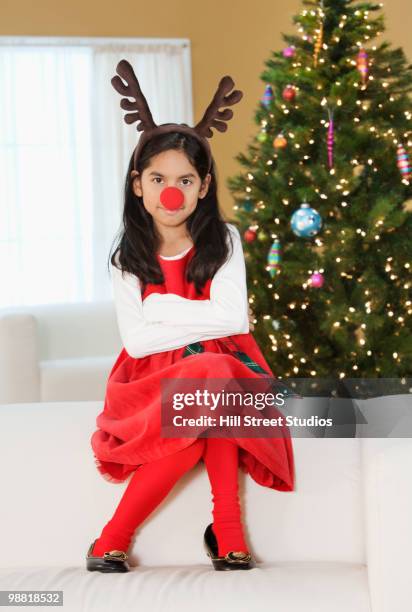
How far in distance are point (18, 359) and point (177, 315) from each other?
2011mm

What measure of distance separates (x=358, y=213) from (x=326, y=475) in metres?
1.75

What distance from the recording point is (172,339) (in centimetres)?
193

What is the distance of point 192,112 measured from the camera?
5.71 meters

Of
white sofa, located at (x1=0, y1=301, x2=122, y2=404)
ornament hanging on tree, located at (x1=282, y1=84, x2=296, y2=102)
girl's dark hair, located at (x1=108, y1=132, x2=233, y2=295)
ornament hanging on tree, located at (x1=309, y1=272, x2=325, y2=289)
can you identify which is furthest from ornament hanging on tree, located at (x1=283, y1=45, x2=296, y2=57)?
girl's dark hair, located at (x1=108, y1=132, x2=233, y2=295)

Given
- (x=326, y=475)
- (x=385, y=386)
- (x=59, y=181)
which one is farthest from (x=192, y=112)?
(x=326, y=475)

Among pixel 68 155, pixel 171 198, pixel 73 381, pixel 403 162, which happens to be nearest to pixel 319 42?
pixel 403 162

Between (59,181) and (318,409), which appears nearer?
(318,409)

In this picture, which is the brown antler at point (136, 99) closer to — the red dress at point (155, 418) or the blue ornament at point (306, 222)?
the red dress at point (155, 418)

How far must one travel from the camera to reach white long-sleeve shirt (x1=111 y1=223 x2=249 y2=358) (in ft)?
6.33

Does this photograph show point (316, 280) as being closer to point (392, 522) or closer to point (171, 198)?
point (171, 198)

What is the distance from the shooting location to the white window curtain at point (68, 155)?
555 centimetres

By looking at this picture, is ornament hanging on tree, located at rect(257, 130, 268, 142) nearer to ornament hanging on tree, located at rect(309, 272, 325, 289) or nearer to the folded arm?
ornament hanging on tree, located at rect(309, 272, 325, 289)

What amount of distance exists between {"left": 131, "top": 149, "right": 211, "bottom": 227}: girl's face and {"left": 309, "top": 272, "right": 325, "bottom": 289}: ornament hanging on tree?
1.42 m

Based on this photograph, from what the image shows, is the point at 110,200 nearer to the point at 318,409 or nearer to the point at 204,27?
the point at 204,27
